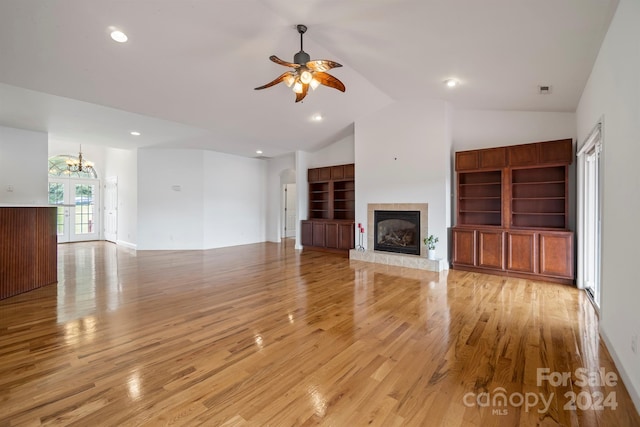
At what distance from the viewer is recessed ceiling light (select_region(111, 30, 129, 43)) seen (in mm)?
3158

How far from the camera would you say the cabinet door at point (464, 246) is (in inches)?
211

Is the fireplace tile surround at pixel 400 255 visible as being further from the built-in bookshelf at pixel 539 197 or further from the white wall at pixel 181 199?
the white wall at pixel 181 199

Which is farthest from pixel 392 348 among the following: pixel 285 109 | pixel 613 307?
pixel 285 109

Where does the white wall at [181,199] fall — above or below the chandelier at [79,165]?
below

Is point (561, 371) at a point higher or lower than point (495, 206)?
lower

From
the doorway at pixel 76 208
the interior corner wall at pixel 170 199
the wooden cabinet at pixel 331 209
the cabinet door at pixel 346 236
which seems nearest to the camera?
the cabinet door at pixel 346 236

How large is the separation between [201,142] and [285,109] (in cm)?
291

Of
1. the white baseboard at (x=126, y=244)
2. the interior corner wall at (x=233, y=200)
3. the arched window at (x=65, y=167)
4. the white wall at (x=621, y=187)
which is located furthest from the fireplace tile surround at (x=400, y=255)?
the arched window at (x=65, y=167)

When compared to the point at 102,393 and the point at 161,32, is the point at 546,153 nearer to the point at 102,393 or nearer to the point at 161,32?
the point at 161,32

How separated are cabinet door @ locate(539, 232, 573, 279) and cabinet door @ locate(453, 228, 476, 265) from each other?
39.5 inches

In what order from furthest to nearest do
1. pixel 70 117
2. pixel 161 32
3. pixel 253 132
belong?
pixel 253 132 → pixel 70 117 → pixel 161 32

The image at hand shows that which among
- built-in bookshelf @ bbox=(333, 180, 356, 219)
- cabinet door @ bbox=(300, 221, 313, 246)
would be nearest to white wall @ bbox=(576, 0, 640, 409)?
built-in bookshelf @ bbox=(333, 180, 356, 219)

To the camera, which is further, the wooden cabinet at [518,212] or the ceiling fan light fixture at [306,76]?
the wooden cabinet at [518,212]

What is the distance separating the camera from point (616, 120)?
2367 millimetres
